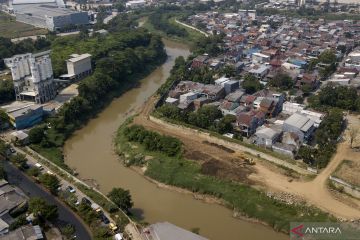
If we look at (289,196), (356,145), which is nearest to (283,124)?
(356,145)

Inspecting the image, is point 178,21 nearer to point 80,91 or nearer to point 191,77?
point 191,77

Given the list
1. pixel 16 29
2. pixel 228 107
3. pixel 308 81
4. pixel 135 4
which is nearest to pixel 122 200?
pixel 228 107

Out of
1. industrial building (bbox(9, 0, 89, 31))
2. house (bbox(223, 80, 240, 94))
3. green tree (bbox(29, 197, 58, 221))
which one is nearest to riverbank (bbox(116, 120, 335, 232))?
green tree (bbox(29, 197, 58, 221))

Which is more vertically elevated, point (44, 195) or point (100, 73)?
point (100, 73)

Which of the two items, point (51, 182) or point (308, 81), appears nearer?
point (51, 182)

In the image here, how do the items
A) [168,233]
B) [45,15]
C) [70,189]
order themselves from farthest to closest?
[45,15]
[70,189]
[168,233]

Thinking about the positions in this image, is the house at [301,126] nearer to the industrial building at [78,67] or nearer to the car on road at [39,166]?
the car on road at [39,166]

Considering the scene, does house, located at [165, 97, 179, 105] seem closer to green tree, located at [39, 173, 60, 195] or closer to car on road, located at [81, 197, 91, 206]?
green tree, located at [39, 173, 60, 195]

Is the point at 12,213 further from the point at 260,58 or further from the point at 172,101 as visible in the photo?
the point at 260,58
